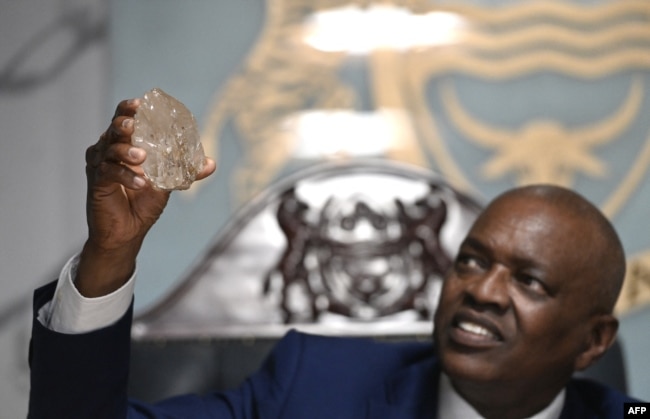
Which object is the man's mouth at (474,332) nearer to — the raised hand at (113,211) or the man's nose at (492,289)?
the man's nose at (492,289)

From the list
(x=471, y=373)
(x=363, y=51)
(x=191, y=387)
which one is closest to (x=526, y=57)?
(x=363, y=51)

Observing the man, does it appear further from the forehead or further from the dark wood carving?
the dark wood carving

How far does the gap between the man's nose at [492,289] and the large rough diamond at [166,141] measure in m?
0.60

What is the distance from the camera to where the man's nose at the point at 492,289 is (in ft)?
→ 4.76

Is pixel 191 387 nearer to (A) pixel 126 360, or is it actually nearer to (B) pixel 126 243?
(A) pixel 126 360

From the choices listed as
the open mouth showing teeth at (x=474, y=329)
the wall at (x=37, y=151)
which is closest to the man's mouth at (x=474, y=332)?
the open mouth showing teeth at (x=474, y=329)

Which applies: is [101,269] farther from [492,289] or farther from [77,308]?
[492,289]

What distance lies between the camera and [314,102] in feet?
6.66

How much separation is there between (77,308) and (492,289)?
26.8 inches

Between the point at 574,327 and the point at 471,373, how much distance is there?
0.22m

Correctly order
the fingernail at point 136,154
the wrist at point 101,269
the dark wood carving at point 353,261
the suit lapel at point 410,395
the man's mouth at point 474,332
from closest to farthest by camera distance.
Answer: the fingernail at point 136,154
the wrist at point 101,269
the man's mouth at point 474,332
the suit lapel at point 410,395
the dark wood carving at point 353,261

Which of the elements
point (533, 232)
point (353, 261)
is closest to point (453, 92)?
point (353, 261)

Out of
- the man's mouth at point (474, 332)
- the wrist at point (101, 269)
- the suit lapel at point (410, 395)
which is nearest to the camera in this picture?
the wrist at point (101, 269)

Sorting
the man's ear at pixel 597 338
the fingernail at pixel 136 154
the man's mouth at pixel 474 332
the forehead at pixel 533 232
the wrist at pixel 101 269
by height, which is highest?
the fingernail at pixel 136 154
